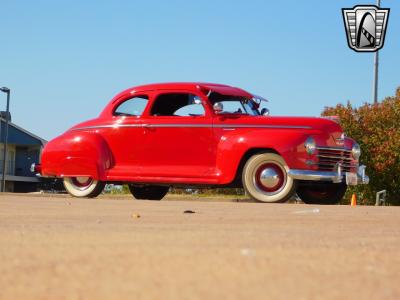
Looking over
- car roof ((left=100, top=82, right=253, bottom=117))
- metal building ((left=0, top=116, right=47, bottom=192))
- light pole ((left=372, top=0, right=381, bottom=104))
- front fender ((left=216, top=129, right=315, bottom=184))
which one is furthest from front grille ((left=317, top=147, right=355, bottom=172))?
metal building ((left=0, top=116, right=47, bottom=192))

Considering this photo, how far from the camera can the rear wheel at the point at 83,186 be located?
33.0ft

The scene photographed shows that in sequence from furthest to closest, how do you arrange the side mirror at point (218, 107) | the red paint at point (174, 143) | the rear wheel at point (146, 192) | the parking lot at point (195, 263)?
the rear wheel at point (146, 192)
the side mirror at point (218, 107)
the red paint at point (174, 143)
the parking lot at point (195, 263)

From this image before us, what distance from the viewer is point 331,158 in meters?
8.85

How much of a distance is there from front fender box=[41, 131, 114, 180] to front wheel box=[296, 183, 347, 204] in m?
2.95

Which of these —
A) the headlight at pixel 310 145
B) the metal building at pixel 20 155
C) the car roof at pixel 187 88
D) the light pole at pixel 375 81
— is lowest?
the metal building at pixel 20 155

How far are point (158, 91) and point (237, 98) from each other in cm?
117

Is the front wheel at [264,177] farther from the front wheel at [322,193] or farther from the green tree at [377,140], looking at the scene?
the green tree at [377,140]

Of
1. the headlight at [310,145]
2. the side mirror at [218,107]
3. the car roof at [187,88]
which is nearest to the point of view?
the headlight at [310,145]

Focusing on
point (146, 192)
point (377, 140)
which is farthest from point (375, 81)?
point (146, 192)

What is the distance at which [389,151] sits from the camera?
25953 mm

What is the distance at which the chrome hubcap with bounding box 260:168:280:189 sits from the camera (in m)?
8.62

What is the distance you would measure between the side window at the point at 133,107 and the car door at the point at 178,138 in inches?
7.5

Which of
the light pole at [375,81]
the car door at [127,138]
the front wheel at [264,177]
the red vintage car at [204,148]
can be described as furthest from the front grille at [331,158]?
the light pole at [375,81]

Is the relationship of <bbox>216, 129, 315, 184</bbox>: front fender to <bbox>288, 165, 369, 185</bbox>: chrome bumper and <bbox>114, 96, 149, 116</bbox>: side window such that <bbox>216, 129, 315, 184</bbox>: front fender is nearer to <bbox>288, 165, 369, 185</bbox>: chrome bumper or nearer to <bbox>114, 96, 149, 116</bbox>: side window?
<bbox>288, 165, 369, 185</bbox>: chrome bumper
